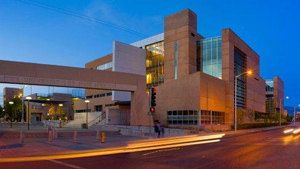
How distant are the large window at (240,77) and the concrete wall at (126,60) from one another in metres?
20.8

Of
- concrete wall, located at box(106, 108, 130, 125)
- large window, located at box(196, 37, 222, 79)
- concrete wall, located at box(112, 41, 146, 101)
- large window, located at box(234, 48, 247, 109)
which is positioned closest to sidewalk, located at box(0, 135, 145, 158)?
concrete wall, located at box(106, 108, 130, 125)

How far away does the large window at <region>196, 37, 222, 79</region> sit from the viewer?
60.8 m

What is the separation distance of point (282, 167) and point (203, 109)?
3808cm

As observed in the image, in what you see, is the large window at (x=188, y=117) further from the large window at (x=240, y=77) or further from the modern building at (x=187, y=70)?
the large window at (x=240, y=77)

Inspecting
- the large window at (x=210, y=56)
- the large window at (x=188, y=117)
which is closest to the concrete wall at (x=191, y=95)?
the large window at (x=188, y=117)

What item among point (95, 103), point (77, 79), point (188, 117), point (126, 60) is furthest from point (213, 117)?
point (95, 103)

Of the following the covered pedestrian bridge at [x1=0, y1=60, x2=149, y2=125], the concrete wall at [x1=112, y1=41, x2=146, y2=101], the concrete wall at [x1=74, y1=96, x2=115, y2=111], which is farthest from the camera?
the concrete wall at [x1=74, y1=96, x2=115, y2=111]

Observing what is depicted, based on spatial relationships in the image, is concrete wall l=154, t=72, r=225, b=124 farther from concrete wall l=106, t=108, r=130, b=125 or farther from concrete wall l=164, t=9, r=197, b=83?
concrete wall l=106, t=108, r=130, b=125

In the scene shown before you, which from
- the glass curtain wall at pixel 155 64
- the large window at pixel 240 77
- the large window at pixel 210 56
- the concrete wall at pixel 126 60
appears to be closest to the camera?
the concrete wall at pixel 126 60

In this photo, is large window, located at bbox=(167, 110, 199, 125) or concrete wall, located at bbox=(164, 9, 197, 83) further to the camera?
concrete wall, located at bbox=(164, 9, 197, 83)

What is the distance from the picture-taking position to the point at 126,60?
61.6m

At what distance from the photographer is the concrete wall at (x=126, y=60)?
59.0 m

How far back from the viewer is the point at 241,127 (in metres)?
49.4

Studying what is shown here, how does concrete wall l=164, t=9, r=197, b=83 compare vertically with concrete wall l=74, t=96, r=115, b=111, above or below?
above
